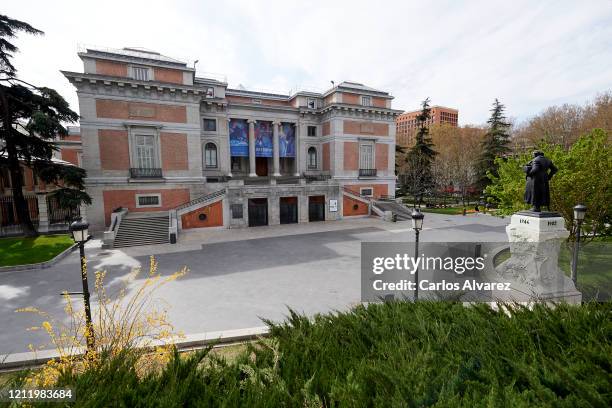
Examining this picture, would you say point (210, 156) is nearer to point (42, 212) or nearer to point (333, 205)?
point (333, 205)

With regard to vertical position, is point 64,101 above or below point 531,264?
above

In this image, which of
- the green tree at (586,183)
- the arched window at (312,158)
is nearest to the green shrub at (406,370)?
the green tree at (586,183)

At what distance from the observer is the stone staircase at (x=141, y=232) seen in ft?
62.1

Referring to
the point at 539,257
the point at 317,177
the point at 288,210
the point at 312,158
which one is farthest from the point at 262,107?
the point at 539,257

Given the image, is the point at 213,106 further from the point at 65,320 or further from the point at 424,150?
the point at 424,150

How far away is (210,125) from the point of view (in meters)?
29.6

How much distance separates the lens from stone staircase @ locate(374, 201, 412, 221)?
29278mm

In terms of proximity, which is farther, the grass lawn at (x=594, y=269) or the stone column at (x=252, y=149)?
the stone column at (x=252, y=149)

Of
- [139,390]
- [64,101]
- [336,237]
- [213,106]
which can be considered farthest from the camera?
[213,106]

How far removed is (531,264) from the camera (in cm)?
795

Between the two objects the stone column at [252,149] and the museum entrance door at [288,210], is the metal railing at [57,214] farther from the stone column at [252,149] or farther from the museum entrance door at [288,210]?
the museum entrance door at [288,210]

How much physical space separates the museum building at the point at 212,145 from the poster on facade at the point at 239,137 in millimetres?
A: 107

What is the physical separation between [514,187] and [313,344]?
37.5 ft

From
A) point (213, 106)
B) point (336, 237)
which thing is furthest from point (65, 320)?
→ point (213, 106)
